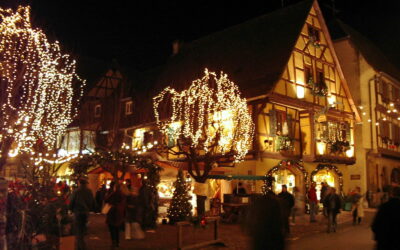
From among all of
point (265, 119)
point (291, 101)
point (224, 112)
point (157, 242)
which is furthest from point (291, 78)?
point (157, 242)

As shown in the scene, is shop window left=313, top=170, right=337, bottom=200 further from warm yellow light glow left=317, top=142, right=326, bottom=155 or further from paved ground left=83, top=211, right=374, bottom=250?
paved ground left=83, top=211, right=374, bottom=250

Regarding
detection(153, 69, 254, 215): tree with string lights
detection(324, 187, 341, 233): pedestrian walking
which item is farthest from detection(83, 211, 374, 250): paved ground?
detection(153, 69, 254, 215): tree with string lights

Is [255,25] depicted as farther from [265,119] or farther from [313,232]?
[313,232]

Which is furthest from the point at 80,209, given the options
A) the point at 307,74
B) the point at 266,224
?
the point at 307,74

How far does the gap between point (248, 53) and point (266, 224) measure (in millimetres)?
20538

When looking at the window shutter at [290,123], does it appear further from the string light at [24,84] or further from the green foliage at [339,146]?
the string light at [24,84]

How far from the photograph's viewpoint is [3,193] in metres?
6.59

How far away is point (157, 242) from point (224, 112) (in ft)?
32.1

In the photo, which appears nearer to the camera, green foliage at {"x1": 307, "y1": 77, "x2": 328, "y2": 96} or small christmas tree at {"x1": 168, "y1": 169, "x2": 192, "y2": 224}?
small christmas tree at {"x1": 168, "y1": 169, "x2": 192, "y2": 224}

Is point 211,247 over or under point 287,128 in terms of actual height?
under

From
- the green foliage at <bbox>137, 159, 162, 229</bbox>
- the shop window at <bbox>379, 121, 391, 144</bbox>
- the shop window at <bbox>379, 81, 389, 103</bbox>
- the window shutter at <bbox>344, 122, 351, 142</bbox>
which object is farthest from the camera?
the shop window at <bbox>379, 81, 389, 103</bbox>

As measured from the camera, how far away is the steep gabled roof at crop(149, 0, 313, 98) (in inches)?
909

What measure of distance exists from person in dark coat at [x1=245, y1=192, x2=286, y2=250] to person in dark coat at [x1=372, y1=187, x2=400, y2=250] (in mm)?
1229

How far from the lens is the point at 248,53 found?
84.3 feet
